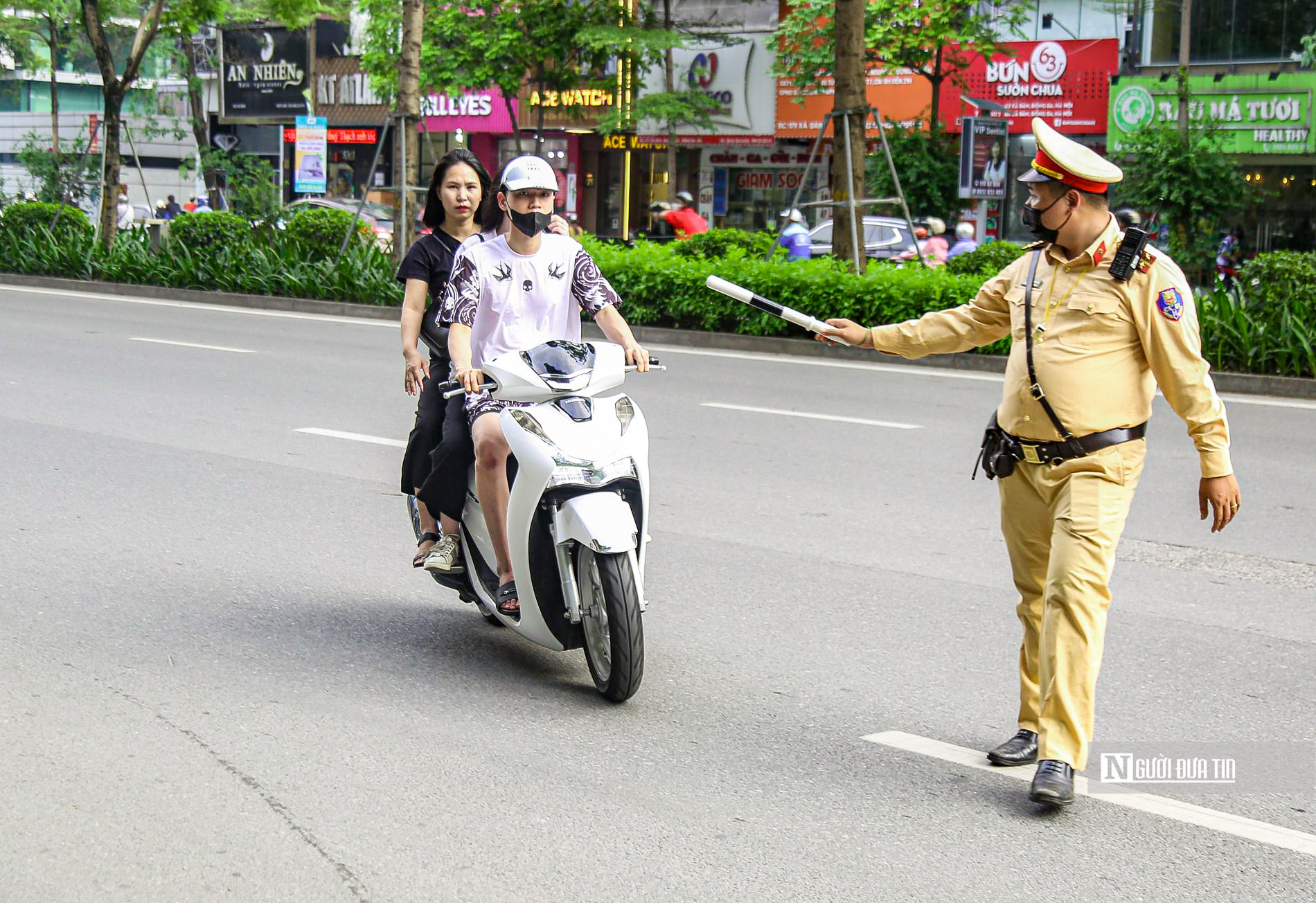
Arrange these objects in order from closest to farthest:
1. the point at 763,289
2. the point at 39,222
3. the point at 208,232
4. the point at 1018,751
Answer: the point at 1018,751
the point at 763,289
the point at 208,232
the point at 39,222

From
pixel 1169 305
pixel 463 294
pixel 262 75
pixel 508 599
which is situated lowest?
pixel 508 599

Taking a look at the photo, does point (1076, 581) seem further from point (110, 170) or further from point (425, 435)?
point (110, 170)

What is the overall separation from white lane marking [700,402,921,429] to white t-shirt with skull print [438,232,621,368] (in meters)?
6.08

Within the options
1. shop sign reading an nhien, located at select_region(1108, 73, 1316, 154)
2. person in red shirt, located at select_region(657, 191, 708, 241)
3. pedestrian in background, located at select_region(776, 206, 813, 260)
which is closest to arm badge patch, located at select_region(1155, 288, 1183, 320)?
pedestrian in background, located at select_region(776, 206, 813, 260)

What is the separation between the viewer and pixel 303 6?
83.8 feet

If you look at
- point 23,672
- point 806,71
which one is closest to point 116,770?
point 23,672

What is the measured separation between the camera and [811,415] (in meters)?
11.8

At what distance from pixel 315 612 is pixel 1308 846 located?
359 cm

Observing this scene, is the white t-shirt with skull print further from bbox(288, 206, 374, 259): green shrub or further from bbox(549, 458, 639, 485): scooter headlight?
bbox(288, 206, 374, 259): green shrub

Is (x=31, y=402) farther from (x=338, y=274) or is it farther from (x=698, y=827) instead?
(x=338, y=274)

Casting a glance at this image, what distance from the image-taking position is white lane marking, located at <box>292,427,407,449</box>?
10016mm

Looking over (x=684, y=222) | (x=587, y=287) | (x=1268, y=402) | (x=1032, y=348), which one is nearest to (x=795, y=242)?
(x=684, y=222)

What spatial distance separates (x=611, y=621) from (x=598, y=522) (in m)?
0.30

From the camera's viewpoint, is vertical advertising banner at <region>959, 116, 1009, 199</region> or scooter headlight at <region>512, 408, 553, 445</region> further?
vertical advertising banner at <region>959, 116, 1009, 199</region>
